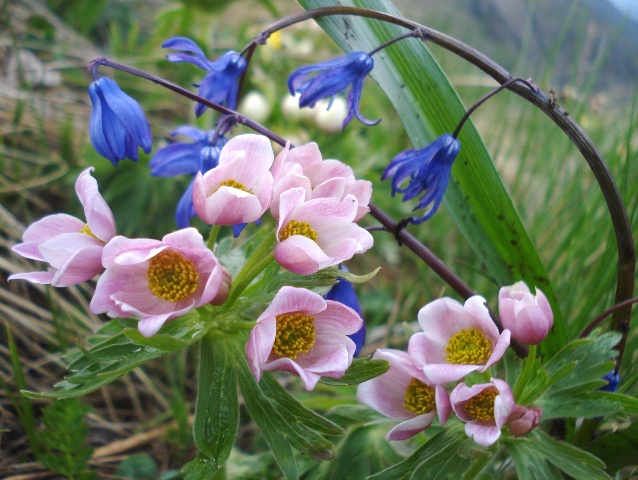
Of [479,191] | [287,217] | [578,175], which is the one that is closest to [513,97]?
[578,175]

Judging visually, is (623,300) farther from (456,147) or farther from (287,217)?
(287,217)

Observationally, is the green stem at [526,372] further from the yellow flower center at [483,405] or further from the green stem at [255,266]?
the green stem at [255,266]

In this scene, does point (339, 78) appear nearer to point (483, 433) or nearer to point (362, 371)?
point (362, 371)

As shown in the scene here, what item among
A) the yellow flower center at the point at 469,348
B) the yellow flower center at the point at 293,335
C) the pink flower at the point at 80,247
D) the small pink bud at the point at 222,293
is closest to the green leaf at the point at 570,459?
the yellow flower center at the point at 469,348

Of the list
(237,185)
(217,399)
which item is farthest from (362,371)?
(237,185)

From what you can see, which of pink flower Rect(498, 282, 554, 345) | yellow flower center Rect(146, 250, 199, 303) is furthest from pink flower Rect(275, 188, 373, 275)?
pink flower Rect(498, 282, 554, 345)
